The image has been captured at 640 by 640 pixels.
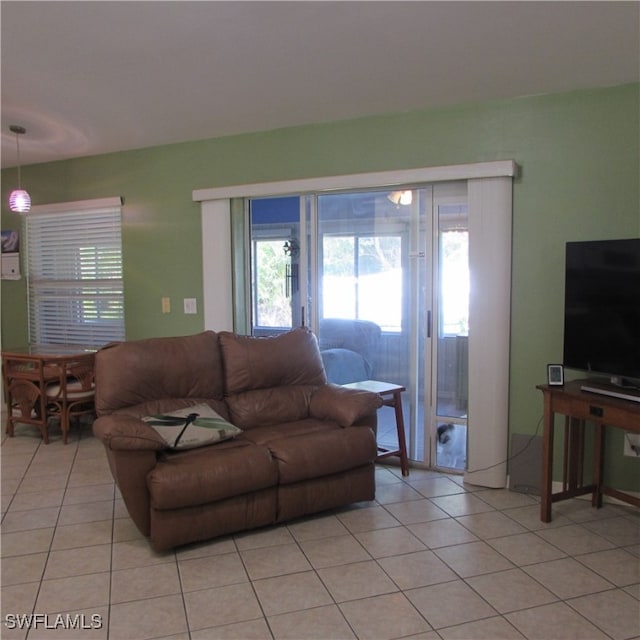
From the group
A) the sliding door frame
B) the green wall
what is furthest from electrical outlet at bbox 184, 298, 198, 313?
the sliding door frame

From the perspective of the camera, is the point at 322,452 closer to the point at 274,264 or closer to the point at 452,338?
the point at 452,338

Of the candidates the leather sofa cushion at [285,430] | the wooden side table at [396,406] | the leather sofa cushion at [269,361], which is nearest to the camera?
the leather sofa cushion at [285,430]

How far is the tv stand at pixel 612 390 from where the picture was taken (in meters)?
2.67

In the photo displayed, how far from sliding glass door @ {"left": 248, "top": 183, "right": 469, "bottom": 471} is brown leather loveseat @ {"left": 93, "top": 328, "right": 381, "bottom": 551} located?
48 cm

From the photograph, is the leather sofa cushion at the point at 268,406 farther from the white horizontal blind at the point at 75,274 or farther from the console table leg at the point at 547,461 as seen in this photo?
the white horizontal blind at the point at 75,274

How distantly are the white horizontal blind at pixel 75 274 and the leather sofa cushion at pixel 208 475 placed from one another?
8.47 feet

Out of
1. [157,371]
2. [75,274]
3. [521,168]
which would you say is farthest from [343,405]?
[75,274]

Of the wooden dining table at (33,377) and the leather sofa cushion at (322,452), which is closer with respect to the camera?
the leather sofa cushion at (322,452)

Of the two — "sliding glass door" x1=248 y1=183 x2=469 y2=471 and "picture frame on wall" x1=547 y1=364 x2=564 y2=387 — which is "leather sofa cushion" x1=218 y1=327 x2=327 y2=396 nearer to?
"sliding glass door" x1=248 y1=183 x2=469 y2=471

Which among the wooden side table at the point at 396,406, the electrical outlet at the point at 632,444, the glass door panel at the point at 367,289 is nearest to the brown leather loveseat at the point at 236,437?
the wooden side table at the point at 396,406

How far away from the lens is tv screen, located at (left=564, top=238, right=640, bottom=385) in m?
2.78

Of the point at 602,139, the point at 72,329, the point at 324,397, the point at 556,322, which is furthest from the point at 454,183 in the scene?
the point at 72,329

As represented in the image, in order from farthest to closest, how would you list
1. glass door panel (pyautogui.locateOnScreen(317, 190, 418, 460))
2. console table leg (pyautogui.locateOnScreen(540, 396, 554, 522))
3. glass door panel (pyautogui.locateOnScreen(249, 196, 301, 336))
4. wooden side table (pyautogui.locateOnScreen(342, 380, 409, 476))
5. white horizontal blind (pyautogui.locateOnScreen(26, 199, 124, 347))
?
1. white horizontal blind (pyautogui.locateOnScreen(26, 199, 124, 347))
2. glass door panel (pyautogui.locateOnScreen(249, 196, 301, 336))
3. glass door panel (pyautogui.locateOnScreen(317, 190, 418, 460))
4. wooden side table (pyautogui.locateOnScreen(342, 380, 409, 476))
5. console table leg (pyautogui.locateOnScreen(540, 396, 554, 522))

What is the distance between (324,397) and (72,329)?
302 cm
